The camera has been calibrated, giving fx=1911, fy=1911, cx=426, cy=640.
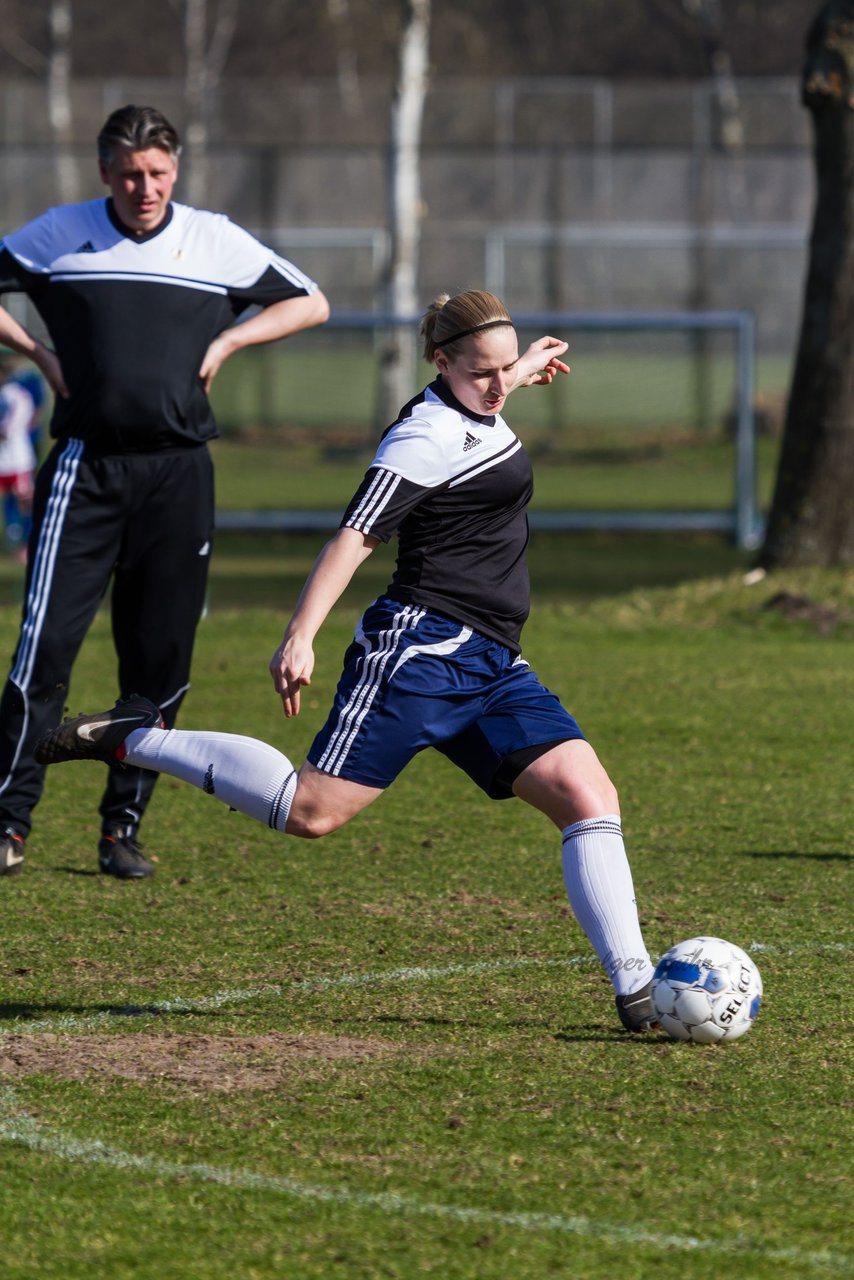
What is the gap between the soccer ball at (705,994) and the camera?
4613 mm

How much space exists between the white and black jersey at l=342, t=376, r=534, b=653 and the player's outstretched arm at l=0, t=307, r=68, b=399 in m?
1.96

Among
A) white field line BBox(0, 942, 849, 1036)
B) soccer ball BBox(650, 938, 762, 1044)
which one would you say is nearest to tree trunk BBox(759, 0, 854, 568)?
white field line BBox(0, 942, 849, 1036)

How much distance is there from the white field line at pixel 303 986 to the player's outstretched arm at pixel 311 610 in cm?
101

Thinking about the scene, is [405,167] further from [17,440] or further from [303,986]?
[303,986]

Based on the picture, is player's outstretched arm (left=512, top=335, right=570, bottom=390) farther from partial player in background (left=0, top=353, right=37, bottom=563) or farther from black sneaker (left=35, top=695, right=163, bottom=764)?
partial player in background (left=0, top=353, right=37, bottom=563)

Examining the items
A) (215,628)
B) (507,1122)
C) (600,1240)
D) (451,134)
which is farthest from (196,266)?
(451,134)

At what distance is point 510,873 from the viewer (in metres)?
6.64

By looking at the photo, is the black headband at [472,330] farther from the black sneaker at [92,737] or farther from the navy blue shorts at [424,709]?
the black sneaker at [92,737]

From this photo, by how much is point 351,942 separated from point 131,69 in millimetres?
42573

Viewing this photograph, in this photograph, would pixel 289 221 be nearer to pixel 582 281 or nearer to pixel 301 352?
pixel 582 281

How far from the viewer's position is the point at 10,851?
21.2 ft

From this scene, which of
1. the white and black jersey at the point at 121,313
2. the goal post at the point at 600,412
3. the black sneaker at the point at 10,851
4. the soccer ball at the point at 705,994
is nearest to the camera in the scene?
the soccer ball at the point at 705,994

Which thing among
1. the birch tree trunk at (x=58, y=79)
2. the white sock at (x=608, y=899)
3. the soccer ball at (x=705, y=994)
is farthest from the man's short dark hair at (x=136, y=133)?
the birch tree trunk at (x=58, y=79)

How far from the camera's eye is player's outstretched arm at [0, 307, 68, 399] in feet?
20.9
